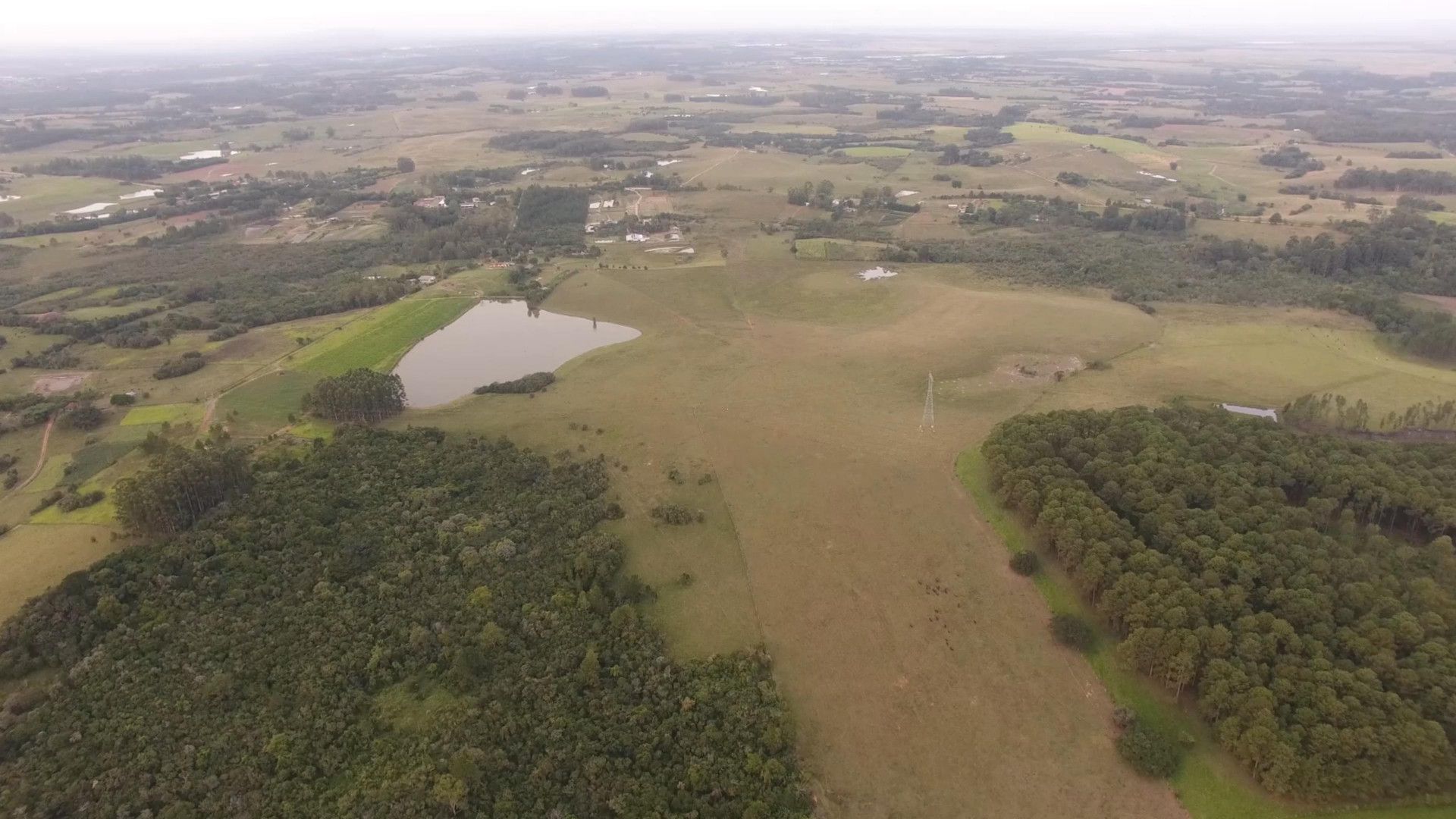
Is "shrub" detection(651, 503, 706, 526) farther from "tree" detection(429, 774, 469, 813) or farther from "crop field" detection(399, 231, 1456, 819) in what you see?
"tree" detection(429, 774, 469, 813)

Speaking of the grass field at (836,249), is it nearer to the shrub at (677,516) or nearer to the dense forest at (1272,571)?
the dense forest at (1272,571)

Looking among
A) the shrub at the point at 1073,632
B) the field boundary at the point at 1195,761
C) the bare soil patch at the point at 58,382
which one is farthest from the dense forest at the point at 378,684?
the bare soil patch at the point at 58,382

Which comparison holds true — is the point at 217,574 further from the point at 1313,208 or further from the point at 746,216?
the point at 1313,208

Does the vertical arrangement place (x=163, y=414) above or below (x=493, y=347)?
below

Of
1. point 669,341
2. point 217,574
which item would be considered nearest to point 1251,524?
point 669,341

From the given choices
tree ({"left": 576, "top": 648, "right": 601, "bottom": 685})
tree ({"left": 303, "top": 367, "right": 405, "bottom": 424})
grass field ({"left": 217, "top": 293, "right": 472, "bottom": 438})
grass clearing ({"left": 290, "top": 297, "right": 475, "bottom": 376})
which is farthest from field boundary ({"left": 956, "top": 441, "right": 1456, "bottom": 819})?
grass clearing ({"left": 290, "top": 297, "right": 475, "bottom": 376})

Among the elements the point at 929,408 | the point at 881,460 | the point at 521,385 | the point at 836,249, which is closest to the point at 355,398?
the point at 521,385

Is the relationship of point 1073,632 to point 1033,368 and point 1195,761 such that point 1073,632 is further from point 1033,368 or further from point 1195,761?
point 1033,368
